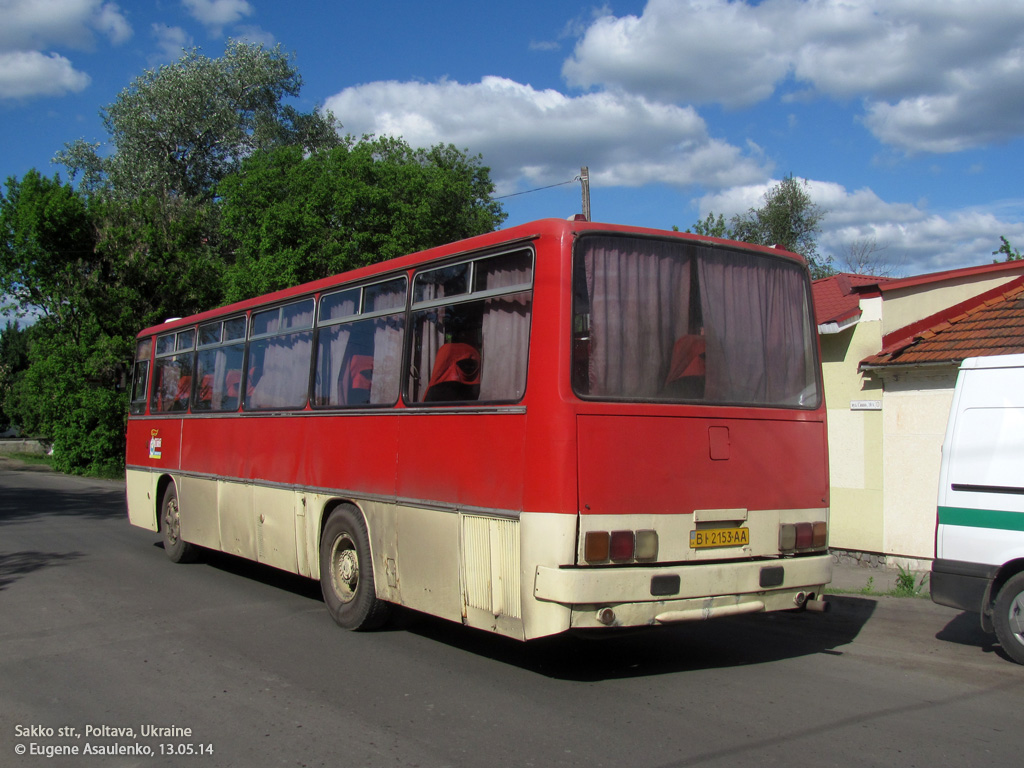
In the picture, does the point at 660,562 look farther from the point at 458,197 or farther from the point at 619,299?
the point at 458,197

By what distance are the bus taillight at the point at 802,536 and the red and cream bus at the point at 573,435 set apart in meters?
0.01

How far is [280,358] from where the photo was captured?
31.1 feet

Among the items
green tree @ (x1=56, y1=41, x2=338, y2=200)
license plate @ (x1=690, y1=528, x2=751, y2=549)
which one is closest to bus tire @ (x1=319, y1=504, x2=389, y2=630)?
license plate @ (x1=690, y1=528, x2=751, y2=549)

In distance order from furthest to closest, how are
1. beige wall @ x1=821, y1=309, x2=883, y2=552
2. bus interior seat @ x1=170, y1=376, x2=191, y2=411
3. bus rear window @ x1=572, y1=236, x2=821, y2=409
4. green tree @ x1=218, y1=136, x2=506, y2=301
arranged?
green tree @ x1=218, y1=136, x2=506, y2=301, beige wall @ x1=821, y1=309, x2=883, y2=552, bus interior seat @ x1=170, y1=376, x2=191, y2=411, bus rear window @ x1=572, y1=236, x2=821, y2=409

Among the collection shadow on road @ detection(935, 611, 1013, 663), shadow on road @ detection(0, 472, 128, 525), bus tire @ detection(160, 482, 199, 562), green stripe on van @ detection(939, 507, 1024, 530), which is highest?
green stripe on van @ detection(939, 507, 1024, 530)

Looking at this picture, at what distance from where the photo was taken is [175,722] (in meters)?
5.32

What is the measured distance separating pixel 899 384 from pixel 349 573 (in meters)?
8.16

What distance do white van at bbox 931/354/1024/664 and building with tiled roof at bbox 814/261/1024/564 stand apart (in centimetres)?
431

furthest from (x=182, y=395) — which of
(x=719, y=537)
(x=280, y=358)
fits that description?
(x=719, y=537)

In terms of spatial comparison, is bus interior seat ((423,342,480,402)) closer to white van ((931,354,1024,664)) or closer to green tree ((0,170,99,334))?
white van ((931,354,1024,664))

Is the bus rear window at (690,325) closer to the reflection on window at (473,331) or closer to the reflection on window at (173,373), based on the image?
the reflection on window at (473,331)

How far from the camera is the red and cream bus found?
18.6 feet

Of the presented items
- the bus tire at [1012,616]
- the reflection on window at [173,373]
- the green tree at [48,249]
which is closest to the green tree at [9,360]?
the green tree at [48,249]

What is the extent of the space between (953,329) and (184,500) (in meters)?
10.5
